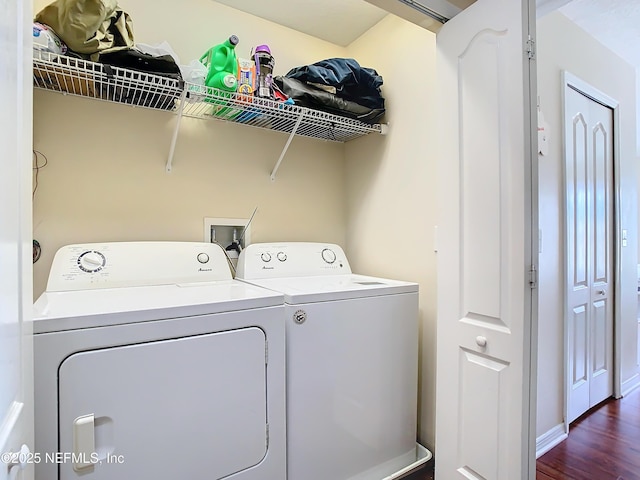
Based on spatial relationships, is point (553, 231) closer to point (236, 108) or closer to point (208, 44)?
point (236, 108)

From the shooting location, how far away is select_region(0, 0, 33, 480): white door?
0.54m

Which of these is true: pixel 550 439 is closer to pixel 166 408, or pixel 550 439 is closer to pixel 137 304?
pixel 166 408

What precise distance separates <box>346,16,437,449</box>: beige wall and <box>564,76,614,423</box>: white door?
0.98 m

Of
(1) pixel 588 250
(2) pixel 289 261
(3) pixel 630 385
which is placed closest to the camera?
(2) pixel 289 261

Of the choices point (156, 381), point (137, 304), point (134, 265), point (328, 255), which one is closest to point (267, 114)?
point (328, 255)

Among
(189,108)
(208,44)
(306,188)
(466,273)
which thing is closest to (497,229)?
(466,273)

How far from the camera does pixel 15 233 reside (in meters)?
0.62

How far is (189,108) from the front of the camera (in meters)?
1.74

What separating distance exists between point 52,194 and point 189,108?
72cm

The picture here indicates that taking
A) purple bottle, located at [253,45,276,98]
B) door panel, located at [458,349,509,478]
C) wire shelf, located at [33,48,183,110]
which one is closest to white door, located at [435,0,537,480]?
door panel, located at [458,349,509,478]

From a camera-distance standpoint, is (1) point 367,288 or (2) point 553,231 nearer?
(1) point 367,288

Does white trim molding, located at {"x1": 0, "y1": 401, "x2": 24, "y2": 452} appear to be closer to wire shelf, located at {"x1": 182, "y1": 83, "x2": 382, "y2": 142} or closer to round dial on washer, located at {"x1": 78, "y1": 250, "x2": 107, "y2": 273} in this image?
round dial on washer, located at {"x1": 78, "y1": 250, "x2": 107, "y2": 273}

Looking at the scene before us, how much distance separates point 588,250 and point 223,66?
247 cm

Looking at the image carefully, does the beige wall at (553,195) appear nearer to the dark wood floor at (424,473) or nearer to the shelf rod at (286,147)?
the dark wood floor at (424,473)
